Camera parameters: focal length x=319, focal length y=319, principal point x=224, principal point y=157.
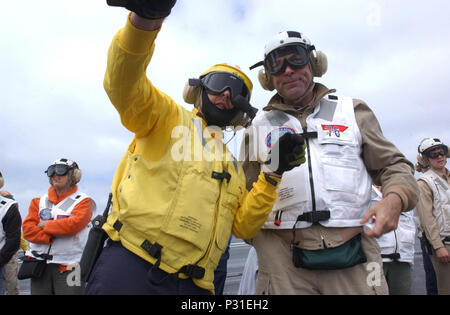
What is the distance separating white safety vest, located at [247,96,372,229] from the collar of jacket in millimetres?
45

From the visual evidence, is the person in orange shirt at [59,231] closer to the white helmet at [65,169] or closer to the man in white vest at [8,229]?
the white helmet at [65,169]

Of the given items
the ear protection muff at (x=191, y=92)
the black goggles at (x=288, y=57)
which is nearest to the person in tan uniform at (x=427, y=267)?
the black goggles at (x=288, y=57)

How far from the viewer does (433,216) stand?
465cm

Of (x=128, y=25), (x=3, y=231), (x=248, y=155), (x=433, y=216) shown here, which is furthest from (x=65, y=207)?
(x=433, y=216)

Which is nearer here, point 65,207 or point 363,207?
point 363,207

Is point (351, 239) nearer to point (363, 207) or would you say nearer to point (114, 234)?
point (363, 207)

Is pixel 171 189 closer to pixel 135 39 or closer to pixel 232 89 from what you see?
pixel 135 39

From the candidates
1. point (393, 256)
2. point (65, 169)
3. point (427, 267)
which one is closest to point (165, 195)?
point (393, 256)

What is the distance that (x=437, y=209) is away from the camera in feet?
15.3

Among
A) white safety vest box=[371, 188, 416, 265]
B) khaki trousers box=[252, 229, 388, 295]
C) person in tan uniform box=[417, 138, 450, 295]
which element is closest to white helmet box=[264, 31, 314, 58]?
khaki trousers box=[252, 229, 388, 295]

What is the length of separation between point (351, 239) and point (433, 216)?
11.1ft

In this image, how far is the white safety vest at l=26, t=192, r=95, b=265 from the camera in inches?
177

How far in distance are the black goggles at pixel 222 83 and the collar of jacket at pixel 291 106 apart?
0.28m

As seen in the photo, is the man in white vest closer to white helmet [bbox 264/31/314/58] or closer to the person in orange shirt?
the person in orange shirt
